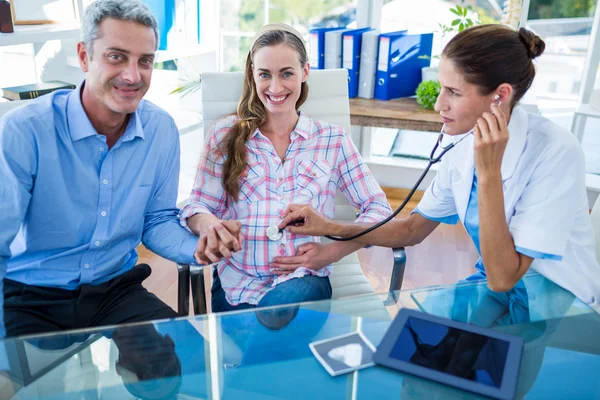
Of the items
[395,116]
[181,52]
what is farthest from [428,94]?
[181,52]

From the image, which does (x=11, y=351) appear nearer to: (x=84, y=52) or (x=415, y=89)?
(x=84, y=52)

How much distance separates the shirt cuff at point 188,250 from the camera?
1502mm

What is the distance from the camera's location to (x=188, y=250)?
4.94 feet

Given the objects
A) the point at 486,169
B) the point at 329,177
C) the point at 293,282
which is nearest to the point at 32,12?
the point at 329,177

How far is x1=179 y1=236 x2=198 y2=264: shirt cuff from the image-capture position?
4.93ft

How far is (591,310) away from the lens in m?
1.23

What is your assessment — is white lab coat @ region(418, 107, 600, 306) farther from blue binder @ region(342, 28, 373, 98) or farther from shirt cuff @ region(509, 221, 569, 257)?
blue binder @ region(342, 28, 373, 98)

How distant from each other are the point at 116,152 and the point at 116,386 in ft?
2.31

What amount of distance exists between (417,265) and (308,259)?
1250mm

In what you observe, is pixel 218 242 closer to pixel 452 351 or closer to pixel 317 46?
pixel 452 351

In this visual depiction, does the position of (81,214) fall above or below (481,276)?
above

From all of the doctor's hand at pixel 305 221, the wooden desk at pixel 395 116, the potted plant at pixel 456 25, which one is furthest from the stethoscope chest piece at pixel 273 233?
the potted plant at pixel 456 25

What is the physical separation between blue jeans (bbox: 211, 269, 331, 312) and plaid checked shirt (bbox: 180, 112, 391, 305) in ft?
0.07

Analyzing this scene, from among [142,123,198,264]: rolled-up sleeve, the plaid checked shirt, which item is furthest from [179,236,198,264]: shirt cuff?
the plaid checked shirt
